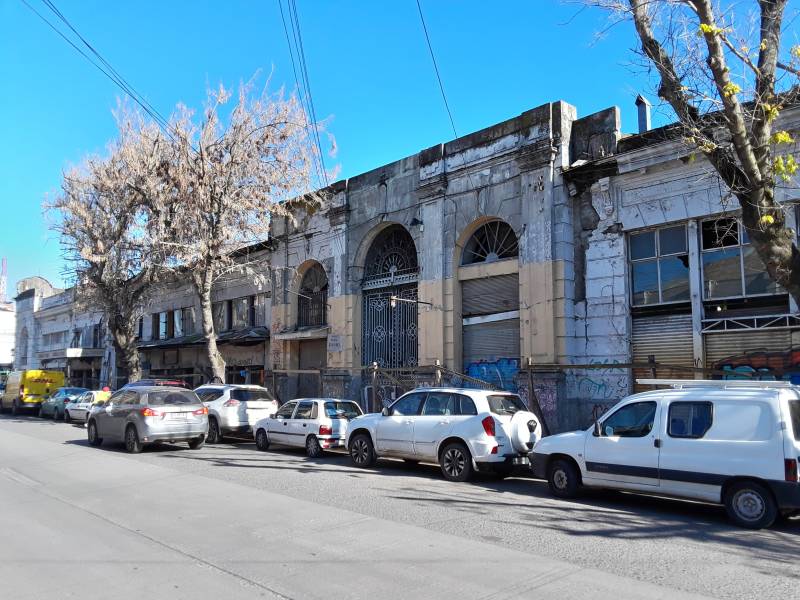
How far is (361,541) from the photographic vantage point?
6.96 metres

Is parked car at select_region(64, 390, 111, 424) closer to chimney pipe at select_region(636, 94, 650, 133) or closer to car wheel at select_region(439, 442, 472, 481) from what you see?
car wheel at select_region(439, 442, 472, 481)

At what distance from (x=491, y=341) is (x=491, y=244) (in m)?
2.79

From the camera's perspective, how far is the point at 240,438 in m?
19.2

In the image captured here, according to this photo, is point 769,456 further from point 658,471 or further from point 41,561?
point 41,561

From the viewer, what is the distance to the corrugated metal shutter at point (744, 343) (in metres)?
13.3

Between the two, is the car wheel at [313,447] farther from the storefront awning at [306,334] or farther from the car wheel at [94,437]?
the storefront awning at [306,334]

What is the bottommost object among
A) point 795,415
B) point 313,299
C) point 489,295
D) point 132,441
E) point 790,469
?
point 132,441

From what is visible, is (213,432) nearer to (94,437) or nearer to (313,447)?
(94,437)

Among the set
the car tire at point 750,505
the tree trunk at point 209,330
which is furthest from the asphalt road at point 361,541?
the tree trunk at point 209,330

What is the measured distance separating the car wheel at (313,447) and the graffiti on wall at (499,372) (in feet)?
17.6

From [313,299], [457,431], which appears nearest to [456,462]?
[457,431]

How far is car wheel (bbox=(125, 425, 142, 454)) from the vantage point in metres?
15.4

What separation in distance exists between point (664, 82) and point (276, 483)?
8424 millimetres

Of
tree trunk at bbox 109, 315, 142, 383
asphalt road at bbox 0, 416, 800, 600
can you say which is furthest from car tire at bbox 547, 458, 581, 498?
tree trunk at bbox 109, 315, 142, 383
